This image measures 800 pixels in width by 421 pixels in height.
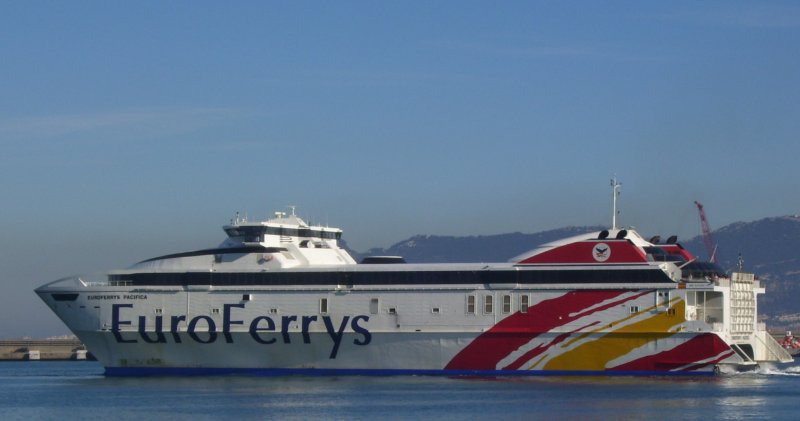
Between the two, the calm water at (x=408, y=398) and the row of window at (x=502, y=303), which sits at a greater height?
the row of window at (x=502, y=303)

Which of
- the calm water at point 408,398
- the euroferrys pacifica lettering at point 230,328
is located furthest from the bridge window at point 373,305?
the calm water at point 408,398

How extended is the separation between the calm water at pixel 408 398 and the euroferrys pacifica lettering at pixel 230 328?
5.21 feet

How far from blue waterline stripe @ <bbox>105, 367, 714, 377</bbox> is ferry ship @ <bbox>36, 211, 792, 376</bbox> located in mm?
56

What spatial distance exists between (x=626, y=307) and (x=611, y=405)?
9.06m

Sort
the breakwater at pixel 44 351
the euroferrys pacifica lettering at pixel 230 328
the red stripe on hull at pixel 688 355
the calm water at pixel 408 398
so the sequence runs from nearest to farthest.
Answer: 1. the calm water at pixel 408 398
2. the red stripe on hull at pixel 688 355
3. the euroferrys pacifica lettering at pixel 230 328
4. the breakwater at pixel 44 351

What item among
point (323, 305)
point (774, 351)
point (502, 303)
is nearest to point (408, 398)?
point (502, 303)

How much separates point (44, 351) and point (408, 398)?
1943 inches

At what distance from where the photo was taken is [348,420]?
4041 centimetres

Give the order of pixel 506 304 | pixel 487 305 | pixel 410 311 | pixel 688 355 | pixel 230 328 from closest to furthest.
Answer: pixel 688 355
pixel 506 304
pixel 487 305
pixel 410 311
pixel 230 328

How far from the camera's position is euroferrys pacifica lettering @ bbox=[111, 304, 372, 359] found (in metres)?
53.8

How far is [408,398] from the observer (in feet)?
150

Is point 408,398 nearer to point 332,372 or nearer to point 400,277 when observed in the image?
point 400,277

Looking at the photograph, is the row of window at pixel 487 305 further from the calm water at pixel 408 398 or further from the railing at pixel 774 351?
the railing at pixel 774 351

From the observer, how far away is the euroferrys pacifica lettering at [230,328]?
53.8 metres
